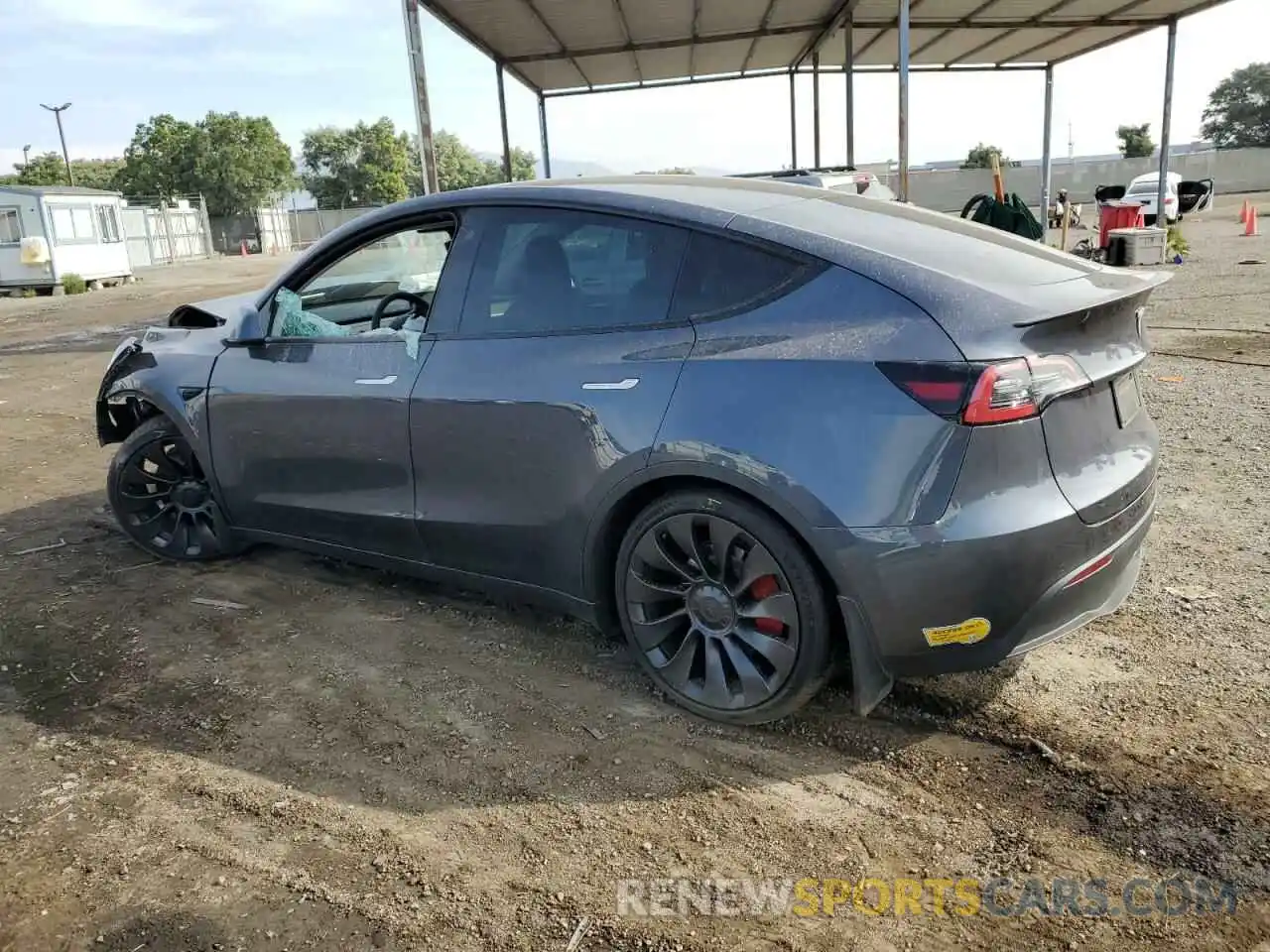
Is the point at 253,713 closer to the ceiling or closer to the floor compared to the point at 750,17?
closer to the floor

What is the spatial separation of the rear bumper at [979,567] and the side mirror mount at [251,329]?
272 cm

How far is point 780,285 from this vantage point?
9.53ft

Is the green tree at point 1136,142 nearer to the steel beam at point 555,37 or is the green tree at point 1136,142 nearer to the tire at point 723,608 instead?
the steel beam at point 555,37

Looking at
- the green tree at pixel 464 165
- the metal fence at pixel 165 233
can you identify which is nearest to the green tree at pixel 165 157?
the metal fence at pixel 165 233

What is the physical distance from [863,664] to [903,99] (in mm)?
11103

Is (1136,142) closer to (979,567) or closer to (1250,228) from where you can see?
(1250,228)

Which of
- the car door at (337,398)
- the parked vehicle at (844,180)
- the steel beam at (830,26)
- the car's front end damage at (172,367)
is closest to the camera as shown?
the car door at (337,398)

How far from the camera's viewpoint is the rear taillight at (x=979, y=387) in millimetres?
2551

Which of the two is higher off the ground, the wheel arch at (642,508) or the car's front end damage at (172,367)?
the car's front end damage at (172,367)

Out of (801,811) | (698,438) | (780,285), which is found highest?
(780,285)

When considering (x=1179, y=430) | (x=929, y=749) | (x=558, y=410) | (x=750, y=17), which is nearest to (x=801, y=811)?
(x=929, y=749)

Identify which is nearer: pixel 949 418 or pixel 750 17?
pixel 949 418

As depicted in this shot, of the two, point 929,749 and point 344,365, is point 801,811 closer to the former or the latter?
point 929,749

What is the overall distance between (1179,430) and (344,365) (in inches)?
206
